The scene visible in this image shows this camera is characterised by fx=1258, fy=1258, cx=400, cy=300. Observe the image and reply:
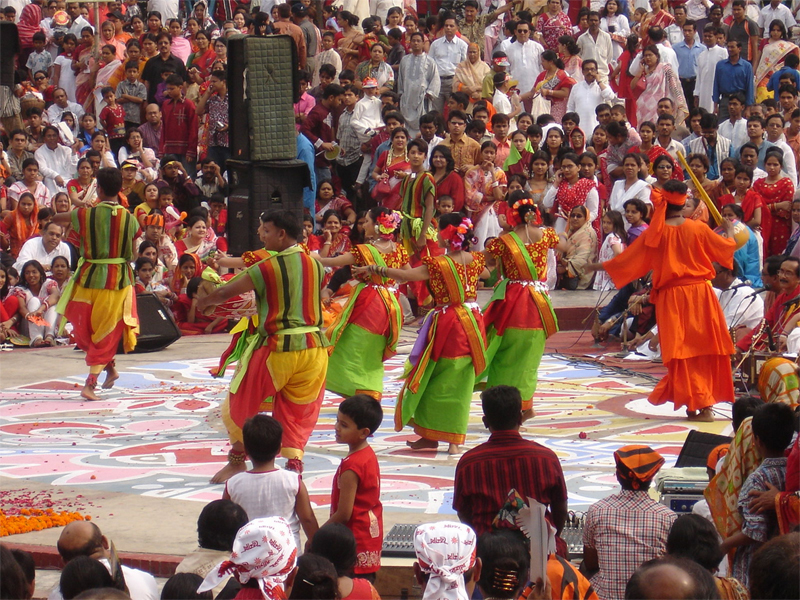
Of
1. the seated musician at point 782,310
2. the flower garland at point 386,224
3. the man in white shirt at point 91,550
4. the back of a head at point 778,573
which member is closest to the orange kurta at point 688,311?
the seated musician at point 782,310

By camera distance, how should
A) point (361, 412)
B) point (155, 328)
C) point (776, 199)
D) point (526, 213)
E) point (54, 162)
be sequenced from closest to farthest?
point (361, 412) < point (526, 213) < point (155, 328) < point (776, 199) < point (54, 162)

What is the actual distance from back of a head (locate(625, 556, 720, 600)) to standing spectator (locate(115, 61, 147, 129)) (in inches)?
550

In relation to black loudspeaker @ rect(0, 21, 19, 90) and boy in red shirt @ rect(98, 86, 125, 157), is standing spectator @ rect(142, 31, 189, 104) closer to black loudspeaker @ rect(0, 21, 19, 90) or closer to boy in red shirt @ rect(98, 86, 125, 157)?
boy in red shirt @ rect(98, 86, 125, 157)

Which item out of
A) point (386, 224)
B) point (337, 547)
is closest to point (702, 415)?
point (386, 224)

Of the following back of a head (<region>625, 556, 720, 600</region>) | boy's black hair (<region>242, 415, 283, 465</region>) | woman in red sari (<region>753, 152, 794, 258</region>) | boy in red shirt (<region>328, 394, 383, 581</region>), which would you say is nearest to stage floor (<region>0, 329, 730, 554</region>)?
boy's black hair (<region>242, 415, 283, 465</region>)

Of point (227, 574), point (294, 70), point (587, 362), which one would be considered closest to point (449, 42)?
point (587, 362)

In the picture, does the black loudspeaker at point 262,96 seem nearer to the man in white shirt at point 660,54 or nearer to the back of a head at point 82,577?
the back of a head at point 82,577

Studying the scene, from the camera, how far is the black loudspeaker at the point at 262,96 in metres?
9.42

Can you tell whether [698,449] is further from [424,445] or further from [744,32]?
[744,32]

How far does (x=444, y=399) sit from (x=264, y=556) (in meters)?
4.53

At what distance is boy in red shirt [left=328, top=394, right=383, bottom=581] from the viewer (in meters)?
5.01

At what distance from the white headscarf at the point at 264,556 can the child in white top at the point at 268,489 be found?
1.16 meters

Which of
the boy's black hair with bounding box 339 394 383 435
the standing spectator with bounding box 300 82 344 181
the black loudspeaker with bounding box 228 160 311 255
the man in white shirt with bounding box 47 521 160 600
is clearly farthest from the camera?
the standing spectator with bounding box 300 82 344 181

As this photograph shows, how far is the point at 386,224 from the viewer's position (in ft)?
28.9
